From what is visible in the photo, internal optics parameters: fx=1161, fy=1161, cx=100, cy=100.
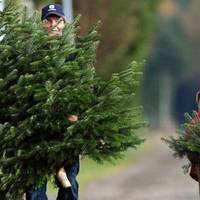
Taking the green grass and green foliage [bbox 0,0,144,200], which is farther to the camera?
the green grass

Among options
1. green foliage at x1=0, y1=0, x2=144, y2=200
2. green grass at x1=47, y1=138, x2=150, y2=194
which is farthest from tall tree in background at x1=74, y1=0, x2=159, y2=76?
green foliage at x1=0, y1=0, x2=144, y2=200

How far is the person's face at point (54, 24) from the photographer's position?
32.5 ft

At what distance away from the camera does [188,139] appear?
33.3 feet

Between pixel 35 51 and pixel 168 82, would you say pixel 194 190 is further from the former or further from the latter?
pixel 168 82

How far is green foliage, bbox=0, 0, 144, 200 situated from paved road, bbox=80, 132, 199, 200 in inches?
483

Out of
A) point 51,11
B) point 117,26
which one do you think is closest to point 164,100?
point 117,26

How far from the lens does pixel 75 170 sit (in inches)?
412

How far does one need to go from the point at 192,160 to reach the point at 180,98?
98.3 m

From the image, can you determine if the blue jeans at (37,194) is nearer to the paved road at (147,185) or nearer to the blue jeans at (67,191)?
the blue jeans at (67,191)

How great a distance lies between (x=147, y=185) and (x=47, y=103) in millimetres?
20752

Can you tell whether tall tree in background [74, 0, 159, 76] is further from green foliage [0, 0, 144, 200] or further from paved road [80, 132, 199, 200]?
green foliage [0, 0, 144, 200]

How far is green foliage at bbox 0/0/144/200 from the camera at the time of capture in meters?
9.55

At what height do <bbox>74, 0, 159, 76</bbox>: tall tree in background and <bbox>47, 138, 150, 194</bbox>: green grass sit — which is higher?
<bbox>74, 0, 159, 76</bbox>: tall tree in background

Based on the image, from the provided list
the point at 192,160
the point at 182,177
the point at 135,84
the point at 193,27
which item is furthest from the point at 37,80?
the point at 193,27
